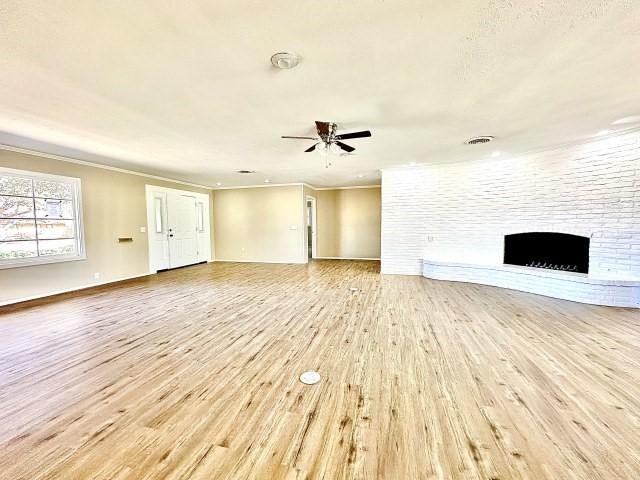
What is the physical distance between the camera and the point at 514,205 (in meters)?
5.42

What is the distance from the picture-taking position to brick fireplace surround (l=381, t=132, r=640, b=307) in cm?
412

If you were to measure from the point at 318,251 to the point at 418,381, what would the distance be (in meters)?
7.80

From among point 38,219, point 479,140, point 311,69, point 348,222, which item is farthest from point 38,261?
point 348,222

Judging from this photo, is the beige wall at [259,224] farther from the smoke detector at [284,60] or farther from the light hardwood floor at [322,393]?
the smoke detector at [284,60]

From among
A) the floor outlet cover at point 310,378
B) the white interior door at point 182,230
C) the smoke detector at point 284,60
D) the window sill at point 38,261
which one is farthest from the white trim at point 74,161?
the floor outlet cover at point 310,378

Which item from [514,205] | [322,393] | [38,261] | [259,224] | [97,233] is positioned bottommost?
[322,393]

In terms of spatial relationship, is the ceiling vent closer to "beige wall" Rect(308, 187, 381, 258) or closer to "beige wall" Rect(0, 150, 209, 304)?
"beige wall" Rect(308, 187, 381, 258)

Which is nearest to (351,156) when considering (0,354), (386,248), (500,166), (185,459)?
(386,248)

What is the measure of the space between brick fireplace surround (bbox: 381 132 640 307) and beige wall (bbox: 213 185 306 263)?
9.96 feet

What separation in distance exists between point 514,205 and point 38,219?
874 cm

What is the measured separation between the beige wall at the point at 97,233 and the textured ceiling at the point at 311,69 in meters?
1.17

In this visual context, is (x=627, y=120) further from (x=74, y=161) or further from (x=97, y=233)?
(x=97, y=233)

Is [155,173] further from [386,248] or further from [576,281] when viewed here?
[576,281]

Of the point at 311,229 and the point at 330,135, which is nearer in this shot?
the point at 330,135
